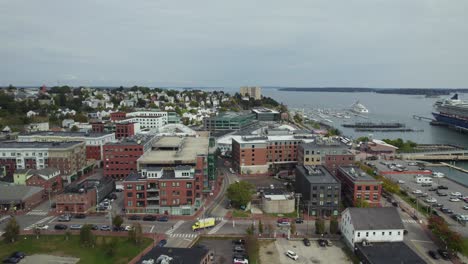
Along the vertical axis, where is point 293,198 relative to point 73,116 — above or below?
below

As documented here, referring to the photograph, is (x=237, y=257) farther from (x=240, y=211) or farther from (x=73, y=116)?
(x=73, y=116)

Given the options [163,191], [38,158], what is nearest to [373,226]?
[163,191]

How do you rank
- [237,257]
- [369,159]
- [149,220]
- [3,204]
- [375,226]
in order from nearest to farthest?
1. [237,257]
2. [375,226]
3. [149,220]
4. [3,204]
5. [369,159]

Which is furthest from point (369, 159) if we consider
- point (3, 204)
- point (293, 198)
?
point (3, 204)

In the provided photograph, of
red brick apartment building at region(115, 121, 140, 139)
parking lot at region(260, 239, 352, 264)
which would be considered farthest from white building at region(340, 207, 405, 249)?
red brick apartment building at region(115, 121, 140, 139)

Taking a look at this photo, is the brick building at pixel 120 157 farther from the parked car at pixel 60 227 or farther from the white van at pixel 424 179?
the white van at pixel 424 179

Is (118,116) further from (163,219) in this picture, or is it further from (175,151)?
(163,219)
